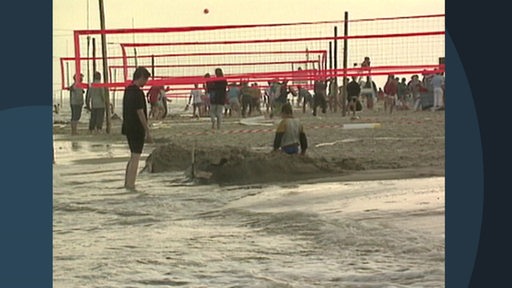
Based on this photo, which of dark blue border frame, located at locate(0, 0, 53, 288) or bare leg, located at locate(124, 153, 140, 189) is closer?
dark blue border frame, located at locate(0, 0, 53, 288)

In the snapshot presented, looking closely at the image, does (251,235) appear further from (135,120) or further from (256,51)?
(256,51)

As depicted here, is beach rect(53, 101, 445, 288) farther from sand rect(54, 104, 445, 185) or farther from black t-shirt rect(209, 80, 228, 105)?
black t-shirt rect(209, 80, 228, 105)

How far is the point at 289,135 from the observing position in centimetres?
908

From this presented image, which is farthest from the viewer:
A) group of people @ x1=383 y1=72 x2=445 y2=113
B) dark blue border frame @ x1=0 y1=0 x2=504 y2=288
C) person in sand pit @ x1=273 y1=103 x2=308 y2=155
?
group of people @ x1=383 y1=72 x2=445 y2=113

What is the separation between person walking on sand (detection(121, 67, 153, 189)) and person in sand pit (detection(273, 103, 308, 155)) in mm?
1352

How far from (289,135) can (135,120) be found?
5.16 feet

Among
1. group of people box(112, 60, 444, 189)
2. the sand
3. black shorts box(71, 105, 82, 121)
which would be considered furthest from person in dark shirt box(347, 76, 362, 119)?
black shorts box(71, 105, 82, 121)

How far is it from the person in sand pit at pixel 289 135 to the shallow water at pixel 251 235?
102 centimetres

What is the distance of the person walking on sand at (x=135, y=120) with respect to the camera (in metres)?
8.34

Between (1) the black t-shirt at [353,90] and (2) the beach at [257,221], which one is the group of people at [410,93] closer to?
(1) the black t-shirt at [353,90]

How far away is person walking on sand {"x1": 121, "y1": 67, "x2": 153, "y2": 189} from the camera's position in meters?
8.34

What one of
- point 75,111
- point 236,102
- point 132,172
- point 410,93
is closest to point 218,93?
point 75,111

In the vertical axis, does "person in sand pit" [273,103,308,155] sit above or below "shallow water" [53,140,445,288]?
Answer: above

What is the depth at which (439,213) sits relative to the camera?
239 inches
